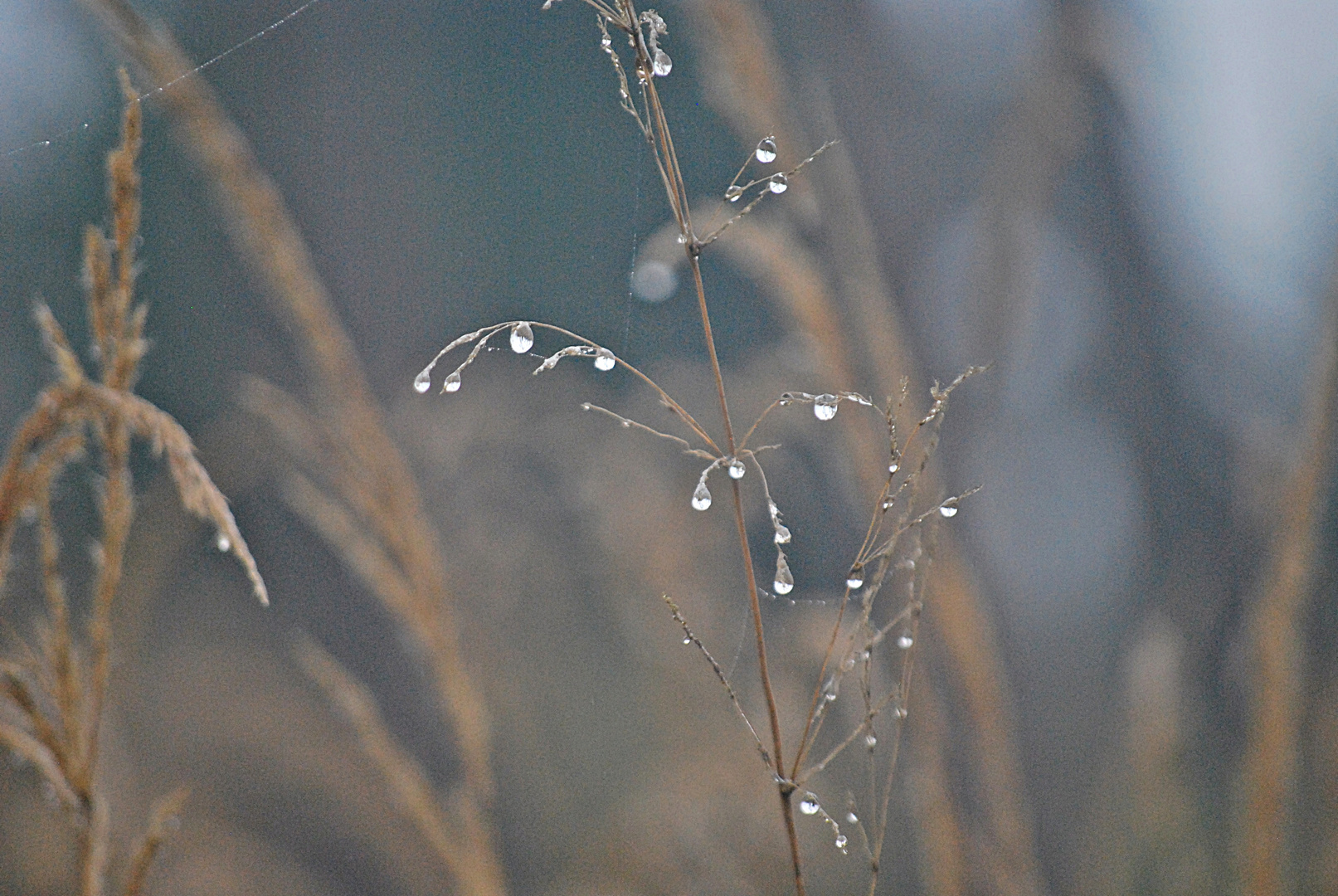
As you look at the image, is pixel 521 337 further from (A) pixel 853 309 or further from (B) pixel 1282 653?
(B) pixel 1282 653

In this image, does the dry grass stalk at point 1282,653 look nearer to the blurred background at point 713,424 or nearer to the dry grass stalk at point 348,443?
the blurred background at point 713,424

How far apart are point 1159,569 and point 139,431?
219 centimetres

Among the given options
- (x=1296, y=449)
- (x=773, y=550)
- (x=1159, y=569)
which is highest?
(x=1296, y=449)

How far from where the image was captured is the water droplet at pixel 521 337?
1.97 ft

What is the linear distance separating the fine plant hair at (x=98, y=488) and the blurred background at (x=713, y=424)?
323 millimetres

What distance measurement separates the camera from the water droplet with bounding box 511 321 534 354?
23.6 inches

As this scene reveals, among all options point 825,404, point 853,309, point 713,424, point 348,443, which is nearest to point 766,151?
point 825,404

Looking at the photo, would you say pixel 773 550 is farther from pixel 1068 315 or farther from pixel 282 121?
pixel 282 121

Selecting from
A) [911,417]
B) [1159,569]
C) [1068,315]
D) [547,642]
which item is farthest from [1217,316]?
[547,642]

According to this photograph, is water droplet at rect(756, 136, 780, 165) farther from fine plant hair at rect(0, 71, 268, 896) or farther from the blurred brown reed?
fine plant hair at rect(0, 71, 268, 896)

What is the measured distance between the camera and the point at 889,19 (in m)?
3.02

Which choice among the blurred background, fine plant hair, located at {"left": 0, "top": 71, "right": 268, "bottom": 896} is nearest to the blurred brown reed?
the blurred background

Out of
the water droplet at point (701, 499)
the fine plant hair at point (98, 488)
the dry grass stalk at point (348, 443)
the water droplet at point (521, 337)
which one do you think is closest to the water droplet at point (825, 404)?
the water droplet at point (701, 499)

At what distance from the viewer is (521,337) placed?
24.8 inches
